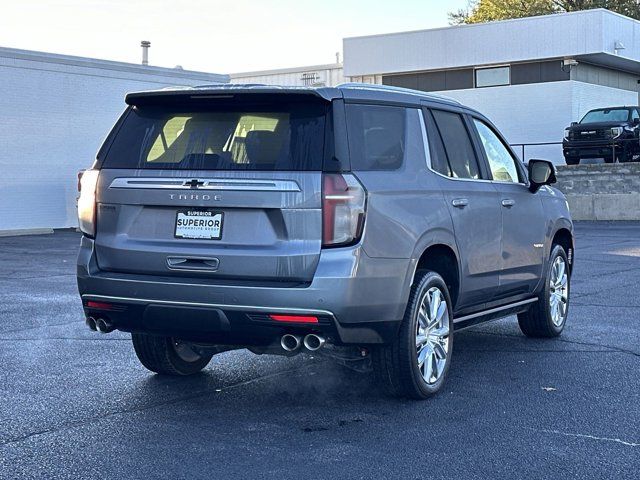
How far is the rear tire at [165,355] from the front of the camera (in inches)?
286

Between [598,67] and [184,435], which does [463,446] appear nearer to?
[184,435]

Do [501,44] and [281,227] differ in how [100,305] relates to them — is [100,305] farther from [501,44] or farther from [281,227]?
[501,44]

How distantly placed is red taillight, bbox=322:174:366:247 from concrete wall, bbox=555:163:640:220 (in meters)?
25.1

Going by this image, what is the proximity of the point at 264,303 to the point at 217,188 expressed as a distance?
2.38 feet

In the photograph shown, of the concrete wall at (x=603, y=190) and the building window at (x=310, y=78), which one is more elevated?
the building window at (x=310, y=78)

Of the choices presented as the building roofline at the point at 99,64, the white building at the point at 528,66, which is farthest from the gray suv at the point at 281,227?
the white building at the point at 528,66

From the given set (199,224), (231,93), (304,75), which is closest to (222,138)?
(231,93)

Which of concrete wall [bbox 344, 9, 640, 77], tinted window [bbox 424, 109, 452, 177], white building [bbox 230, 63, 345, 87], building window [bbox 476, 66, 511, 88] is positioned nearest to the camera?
tinted window [bbox 424, 109, 452, 177]

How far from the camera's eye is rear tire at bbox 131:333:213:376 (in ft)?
23.8

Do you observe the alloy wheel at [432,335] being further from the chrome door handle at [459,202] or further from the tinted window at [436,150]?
the tinted window at [436,150]

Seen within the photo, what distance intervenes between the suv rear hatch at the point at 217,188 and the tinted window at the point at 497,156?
2277mm

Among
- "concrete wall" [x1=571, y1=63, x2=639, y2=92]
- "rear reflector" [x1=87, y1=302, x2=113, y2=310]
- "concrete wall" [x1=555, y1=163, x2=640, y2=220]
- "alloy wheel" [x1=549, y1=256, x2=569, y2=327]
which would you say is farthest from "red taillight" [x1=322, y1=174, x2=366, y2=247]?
"concrete wall" [x1=571, y1=63, x2=639, y2=92]

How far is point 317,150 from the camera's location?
607 centimetres

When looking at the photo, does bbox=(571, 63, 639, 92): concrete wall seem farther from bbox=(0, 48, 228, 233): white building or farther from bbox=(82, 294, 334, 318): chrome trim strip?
bbox=(82, 294, 334, 318): chrome trim strip
